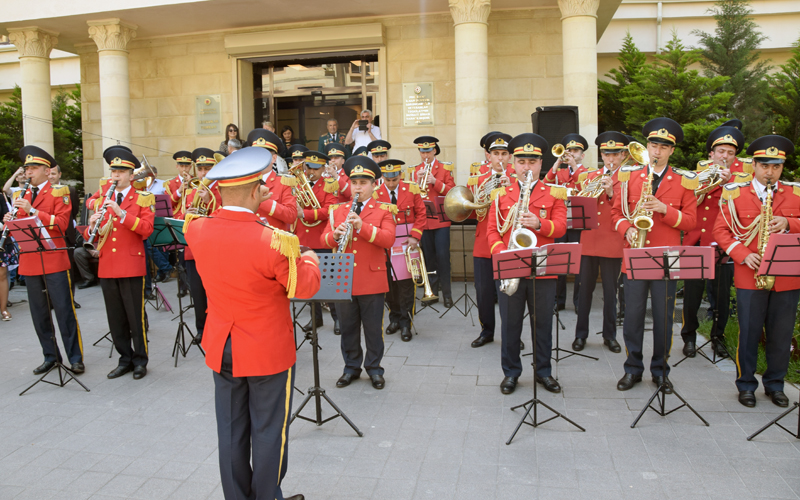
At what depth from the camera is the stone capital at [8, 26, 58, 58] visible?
13375mm

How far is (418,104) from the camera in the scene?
42.6 feet

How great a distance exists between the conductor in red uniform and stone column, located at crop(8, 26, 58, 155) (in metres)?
12.4

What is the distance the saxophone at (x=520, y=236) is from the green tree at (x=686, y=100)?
711cm

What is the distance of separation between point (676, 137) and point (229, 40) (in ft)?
35.7

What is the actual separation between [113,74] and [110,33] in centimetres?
85

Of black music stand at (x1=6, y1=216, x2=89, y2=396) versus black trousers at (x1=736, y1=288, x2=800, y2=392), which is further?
black music stand at (x1=6, y1=216, x2=89, y2=396)

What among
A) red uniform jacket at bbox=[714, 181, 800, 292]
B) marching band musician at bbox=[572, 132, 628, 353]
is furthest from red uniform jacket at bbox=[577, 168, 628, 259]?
red uniform jacket at bbox=[714, 181, 800, 292]

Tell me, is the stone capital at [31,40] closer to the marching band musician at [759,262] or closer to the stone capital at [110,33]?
the stone capital at [110,33]

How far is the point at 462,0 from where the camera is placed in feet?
36.7

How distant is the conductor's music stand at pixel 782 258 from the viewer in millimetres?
4781

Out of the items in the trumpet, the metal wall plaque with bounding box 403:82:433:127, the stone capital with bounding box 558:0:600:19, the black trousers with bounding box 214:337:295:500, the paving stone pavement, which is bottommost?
the paving stone pavement

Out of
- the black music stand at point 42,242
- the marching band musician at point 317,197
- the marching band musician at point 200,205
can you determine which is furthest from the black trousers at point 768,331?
the black music stand at point 42,242

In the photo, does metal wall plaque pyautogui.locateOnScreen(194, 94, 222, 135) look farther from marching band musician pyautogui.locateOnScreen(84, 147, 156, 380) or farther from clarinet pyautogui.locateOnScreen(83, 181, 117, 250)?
clarinet pyautogui.locateOnScreen(83, 181, 117, 250)

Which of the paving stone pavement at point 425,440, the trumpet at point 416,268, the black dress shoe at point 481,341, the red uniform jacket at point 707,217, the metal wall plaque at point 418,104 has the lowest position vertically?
the paving stone pavement at point 425,440
